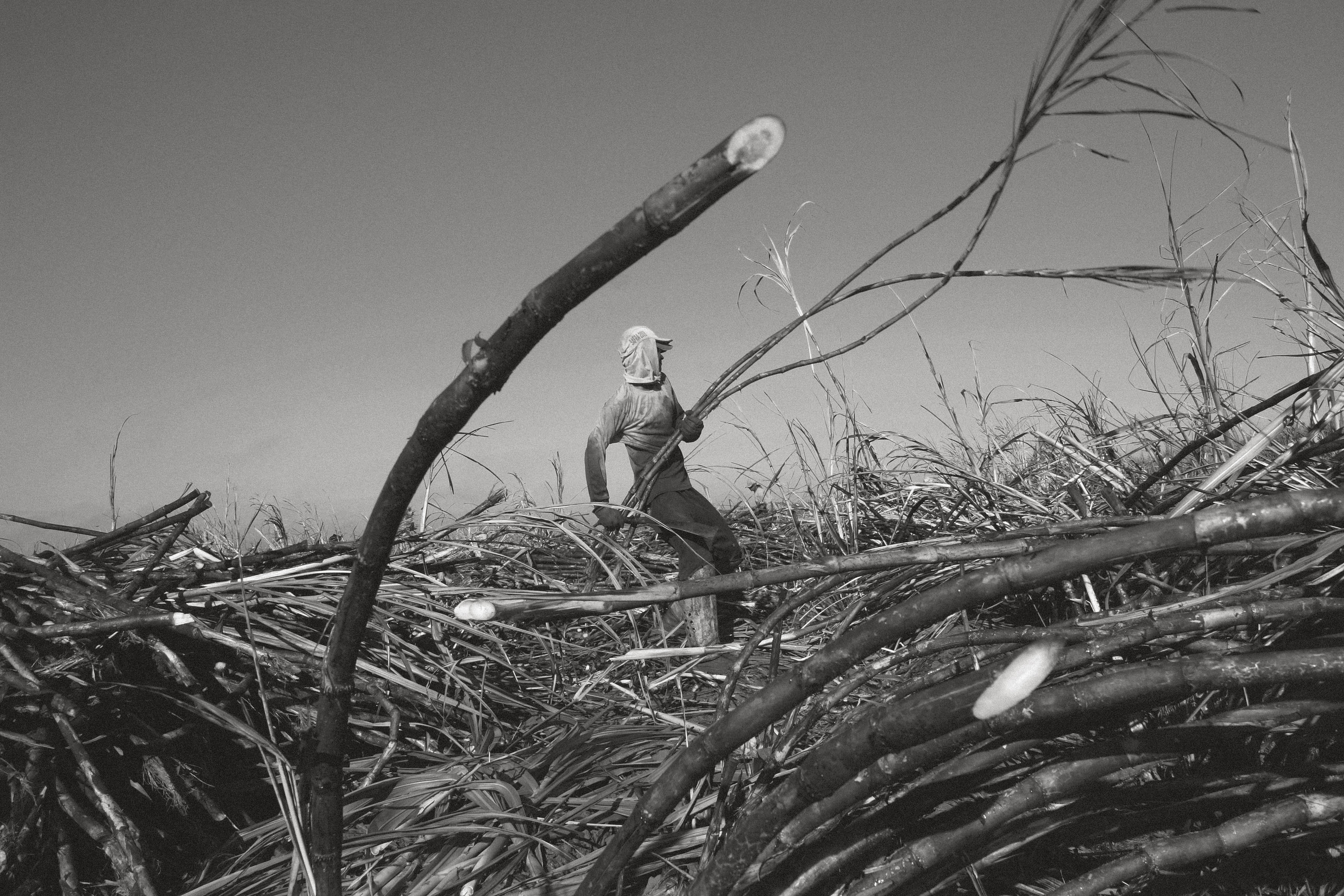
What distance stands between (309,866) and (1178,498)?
182 cm

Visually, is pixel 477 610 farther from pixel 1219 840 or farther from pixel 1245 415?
pixel 1245 415

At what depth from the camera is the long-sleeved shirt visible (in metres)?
4.68

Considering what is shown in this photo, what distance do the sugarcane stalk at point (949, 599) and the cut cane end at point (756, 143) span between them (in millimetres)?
529

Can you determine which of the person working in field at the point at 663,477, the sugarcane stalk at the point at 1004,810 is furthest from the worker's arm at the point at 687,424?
the sugarcane stalk at the point at 1004,810

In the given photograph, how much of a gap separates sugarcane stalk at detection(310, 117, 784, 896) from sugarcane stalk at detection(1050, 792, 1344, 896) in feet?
3.45

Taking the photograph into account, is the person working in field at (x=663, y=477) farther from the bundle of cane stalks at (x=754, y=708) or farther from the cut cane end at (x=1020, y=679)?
the cut cane end at (x=1020, y=679)

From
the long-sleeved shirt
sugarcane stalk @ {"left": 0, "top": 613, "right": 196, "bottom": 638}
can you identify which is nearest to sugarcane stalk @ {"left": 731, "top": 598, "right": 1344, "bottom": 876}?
sugarcane stalk @ {"left": 0, "top": 613, "right": 196, "bottom": 638}

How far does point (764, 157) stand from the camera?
65cm

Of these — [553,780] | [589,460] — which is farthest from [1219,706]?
[589,460]

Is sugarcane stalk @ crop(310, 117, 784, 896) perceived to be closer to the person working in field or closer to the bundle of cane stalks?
the bundle of cane stalks

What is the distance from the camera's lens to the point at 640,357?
4.85 m

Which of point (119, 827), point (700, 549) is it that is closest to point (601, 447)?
point (700, 549)

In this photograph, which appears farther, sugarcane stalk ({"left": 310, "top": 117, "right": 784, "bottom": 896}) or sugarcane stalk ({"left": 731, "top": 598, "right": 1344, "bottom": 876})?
sugarcane stalk ({"left": 731, "top": 598, "right": 1344, "bottom": 876})

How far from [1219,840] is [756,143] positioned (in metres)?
1.24
